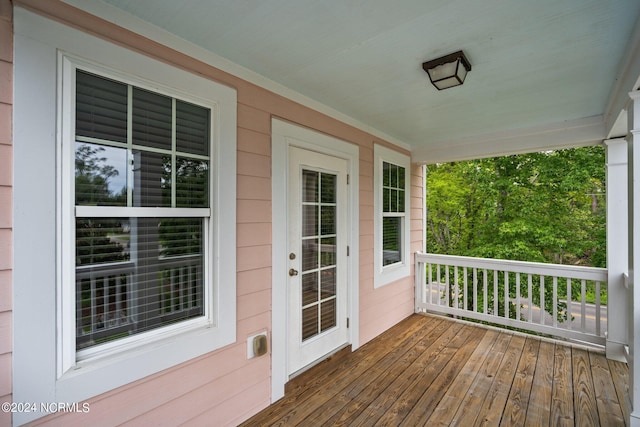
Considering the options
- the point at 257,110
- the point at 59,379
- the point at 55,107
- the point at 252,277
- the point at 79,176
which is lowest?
the point at 59,379

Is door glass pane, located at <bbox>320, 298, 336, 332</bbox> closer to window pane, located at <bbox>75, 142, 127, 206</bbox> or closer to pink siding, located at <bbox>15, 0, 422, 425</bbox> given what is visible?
pink siding, located at <bbox>15, 0, 422, 425</bbox>

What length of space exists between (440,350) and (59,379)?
3.19 meters

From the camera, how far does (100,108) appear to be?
146 centimetres

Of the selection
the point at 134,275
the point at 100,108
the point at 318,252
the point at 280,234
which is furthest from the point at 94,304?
the point at 318,252

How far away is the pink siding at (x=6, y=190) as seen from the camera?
1.19 metres

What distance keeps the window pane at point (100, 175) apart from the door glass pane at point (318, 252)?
4.64 feet

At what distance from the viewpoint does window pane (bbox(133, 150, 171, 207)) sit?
1.59 meters

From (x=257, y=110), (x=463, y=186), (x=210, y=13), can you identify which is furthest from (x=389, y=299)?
(x=463, y=186)

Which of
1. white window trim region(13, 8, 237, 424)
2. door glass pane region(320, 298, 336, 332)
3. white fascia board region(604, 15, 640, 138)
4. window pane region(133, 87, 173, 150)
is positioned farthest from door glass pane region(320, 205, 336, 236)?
white fascia board region(604, 15, 640, 138)

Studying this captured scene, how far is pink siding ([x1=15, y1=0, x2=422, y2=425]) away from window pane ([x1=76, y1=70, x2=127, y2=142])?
0.23m

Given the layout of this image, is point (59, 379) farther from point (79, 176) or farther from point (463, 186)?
point (463, 186)

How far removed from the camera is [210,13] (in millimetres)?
1510

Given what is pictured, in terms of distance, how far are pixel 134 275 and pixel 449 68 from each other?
2.31 m

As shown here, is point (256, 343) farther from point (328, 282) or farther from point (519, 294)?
point (519, 294)
